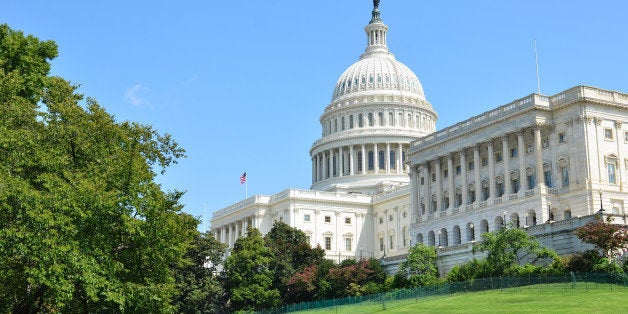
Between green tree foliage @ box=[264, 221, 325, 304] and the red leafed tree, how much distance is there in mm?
38903

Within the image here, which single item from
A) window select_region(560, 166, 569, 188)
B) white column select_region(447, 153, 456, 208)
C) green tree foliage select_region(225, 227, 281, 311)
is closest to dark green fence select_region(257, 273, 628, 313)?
green tree foliage select_region(225, 227, 281, 311)

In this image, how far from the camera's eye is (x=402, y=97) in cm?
17288

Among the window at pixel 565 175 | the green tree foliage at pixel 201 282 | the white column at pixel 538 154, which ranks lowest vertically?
the green tree foliage at pixel 201 282

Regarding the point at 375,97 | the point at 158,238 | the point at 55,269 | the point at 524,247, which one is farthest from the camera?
the point at 375,97

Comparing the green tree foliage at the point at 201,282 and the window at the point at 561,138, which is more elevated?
the window at the point at 561,138

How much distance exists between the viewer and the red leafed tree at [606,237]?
68.1m

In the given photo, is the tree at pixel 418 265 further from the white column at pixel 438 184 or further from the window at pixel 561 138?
the white column at pixel 438 184

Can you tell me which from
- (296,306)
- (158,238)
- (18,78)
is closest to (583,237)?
(296,306)

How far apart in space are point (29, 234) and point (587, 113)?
227ft

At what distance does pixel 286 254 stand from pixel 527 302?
165ft

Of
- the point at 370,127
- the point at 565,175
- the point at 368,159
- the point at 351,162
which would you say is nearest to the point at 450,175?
the point at 565,175

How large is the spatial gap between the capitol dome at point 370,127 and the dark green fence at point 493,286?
77.4 metres

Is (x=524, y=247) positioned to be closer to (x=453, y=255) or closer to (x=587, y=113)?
(x=453, y=255)

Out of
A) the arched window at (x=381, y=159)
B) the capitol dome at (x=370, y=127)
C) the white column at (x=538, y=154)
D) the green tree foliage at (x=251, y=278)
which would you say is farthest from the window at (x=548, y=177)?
the arched window at (x=381, y=159)
